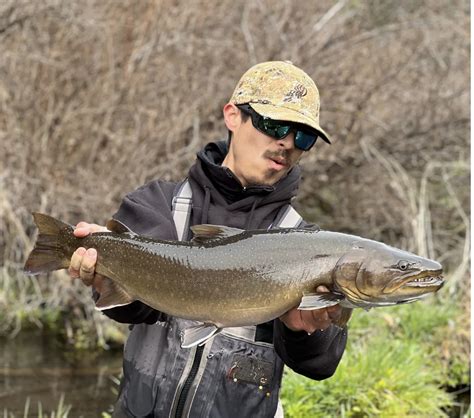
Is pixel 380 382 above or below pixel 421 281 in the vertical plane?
below

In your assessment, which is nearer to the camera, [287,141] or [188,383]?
[188,383]

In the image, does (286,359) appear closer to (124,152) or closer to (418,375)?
(418,375)

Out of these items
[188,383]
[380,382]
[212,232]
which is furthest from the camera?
[380,382]

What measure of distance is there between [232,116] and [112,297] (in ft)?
2.89

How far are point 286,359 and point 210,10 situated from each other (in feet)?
23.2

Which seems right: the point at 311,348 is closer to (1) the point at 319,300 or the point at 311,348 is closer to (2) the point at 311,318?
(2) the point at 311,318

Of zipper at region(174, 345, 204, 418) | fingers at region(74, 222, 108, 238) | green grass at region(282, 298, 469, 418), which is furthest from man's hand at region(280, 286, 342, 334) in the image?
green grass at region(282, 298, 469, 418)

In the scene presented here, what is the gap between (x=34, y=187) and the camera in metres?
8.08

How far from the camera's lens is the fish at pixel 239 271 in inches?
95.6

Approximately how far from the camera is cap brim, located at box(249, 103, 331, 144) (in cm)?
292

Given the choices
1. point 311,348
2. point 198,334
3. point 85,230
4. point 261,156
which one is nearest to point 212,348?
point 198,334

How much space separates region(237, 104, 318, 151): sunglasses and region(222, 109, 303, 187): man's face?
0.02m

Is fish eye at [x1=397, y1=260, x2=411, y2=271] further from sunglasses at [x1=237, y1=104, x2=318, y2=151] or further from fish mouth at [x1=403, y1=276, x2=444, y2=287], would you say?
sunglasses at [x1=237, y1=104, x2=318, y2=151]

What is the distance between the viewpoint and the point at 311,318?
2.59 meters
